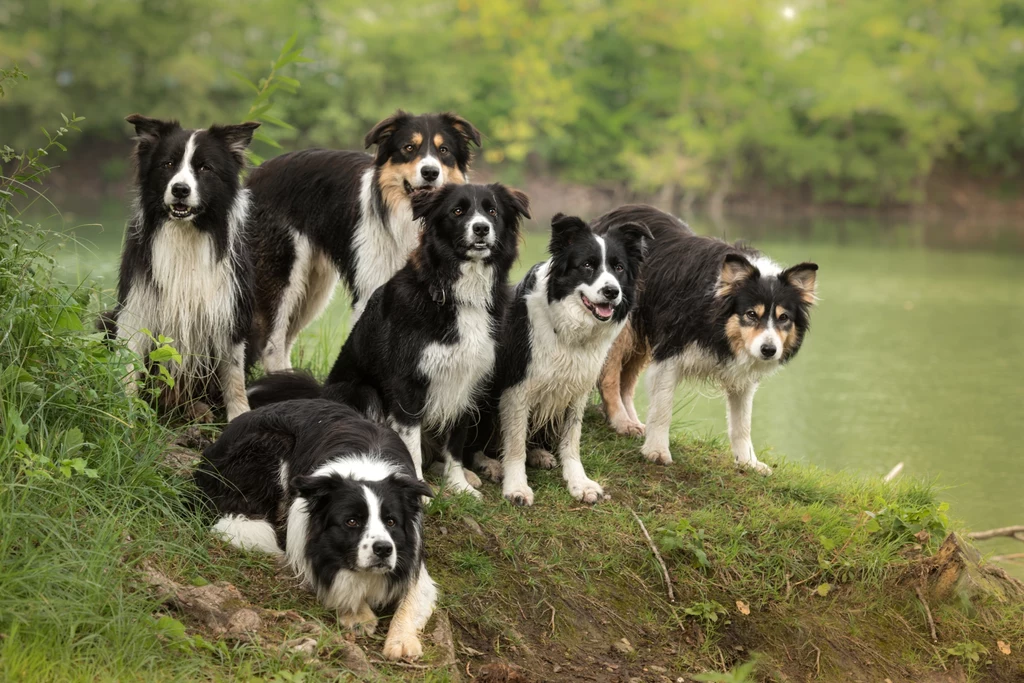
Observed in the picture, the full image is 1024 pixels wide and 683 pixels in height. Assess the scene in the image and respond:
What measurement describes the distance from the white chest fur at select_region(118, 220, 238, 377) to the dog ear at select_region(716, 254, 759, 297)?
2800 millimetres

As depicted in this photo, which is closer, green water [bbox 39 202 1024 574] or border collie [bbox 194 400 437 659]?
border collie [bbox 194 400 437 659]

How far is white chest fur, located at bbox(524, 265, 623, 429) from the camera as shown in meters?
5.41

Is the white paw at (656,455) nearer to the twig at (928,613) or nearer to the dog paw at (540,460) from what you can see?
the dog paw at (540,460)

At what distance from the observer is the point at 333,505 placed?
4.13 m

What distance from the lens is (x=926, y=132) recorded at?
1629 inches

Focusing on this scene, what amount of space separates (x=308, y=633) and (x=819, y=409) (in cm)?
919

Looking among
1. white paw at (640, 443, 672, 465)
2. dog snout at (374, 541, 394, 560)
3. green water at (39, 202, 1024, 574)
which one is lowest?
green water at (39, 202, 1024, 574)

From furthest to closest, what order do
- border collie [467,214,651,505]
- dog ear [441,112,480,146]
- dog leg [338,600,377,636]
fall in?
dog ear [441,112,480,146] < border collie [467,214,651,505] < dog leg [338,600,377,636]

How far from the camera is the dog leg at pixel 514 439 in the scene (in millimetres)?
5535

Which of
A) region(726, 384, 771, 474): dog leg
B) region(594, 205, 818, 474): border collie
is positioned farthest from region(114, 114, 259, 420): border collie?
region(726, 384, 771, 474): dog leg

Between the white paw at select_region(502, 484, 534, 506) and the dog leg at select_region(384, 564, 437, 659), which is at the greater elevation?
the white paw at select_region(502, 484, 534, 506)

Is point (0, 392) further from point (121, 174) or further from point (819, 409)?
point (121, 174)

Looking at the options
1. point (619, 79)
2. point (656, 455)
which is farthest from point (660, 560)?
point (619, 79)

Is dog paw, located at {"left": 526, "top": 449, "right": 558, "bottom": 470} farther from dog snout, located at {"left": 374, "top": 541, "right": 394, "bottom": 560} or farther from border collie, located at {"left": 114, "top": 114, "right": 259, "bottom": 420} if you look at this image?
dog snout, located at {"left": 374, "top": 541, "right": 394, "bottom": 560}
